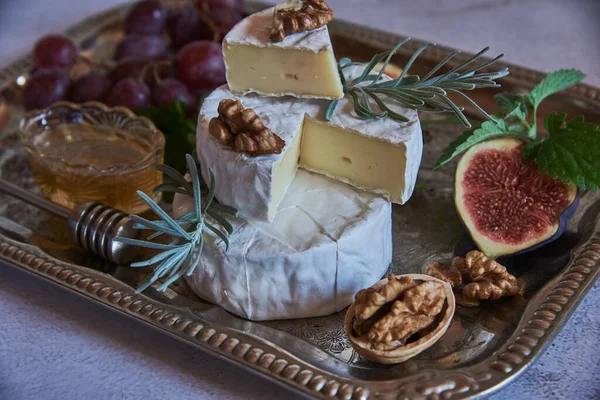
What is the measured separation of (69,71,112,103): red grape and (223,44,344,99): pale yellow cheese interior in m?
0.84

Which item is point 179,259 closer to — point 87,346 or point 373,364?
point 87,346

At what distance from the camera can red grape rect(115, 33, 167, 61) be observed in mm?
2855

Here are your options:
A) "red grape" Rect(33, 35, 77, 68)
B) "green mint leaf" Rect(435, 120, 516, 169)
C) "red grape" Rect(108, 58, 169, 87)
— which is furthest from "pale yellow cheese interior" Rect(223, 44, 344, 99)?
"red grape" Rect(33, 35, 77, 68)

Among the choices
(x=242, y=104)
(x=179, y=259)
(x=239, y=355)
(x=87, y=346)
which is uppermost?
(x=242, y=104)

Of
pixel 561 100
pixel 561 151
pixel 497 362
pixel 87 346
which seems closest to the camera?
pixel 497 362

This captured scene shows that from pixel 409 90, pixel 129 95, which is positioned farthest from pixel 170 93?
pixel 409 90

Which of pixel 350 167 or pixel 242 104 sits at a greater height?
pixel 242 104

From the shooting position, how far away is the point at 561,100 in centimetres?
250

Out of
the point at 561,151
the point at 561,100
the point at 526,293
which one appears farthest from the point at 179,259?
the point at 561,100

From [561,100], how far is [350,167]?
1.00 meters

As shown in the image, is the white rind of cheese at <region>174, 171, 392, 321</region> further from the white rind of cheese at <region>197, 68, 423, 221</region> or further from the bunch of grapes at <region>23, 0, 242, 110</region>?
the bunch of grapes at <region>23, 0, 242, 110</region>

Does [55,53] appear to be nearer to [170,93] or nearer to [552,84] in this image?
[170,93]

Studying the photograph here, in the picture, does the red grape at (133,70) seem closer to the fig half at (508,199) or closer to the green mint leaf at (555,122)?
the fig half at (508,199)

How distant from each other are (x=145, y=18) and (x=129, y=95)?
0.58 m
